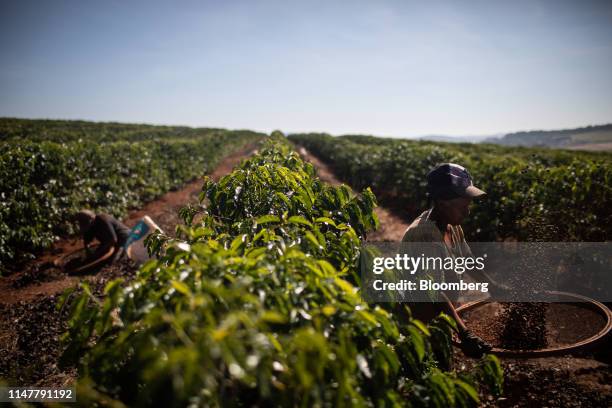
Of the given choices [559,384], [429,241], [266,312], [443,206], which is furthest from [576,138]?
[266,312]

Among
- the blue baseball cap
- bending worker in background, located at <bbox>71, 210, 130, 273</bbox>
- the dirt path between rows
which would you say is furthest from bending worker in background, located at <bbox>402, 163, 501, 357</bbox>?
bending worker in background, located at <bbox>71, 210, 130, 273</bbox>

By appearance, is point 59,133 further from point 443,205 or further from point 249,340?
point 249,340

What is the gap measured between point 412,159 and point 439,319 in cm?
1150

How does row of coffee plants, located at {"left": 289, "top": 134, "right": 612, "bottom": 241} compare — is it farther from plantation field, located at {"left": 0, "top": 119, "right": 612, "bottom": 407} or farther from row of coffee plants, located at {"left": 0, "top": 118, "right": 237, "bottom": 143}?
row of coffee plants, located at {"left": 0, "top": 118, "right": 237, "bottom": 143}

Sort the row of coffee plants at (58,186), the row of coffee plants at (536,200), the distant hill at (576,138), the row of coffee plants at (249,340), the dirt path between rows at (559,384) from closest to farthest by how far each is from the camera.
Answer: the row of coffee plants at (249,340), the dirt path between rows at (559,384), the row of coffee plants at (536,200), the row of coffee plants at (58,186), the distant hill at (576,138)

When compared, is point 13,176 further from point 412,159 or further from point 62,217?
point 412,159

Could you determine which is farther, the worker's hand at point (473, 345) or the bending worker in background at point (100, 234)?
the bending worker in background at point (100, 234)

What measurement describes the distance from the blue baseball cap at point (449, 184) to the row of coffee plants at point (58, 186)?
334 inches

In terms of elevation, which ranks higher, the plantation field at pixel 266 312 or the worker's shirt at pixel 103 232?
the plantation field at pixel 266 312

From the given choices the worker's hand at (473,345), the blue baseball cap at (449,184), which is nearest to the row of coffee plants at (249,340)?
the worker's hand at (473,345)

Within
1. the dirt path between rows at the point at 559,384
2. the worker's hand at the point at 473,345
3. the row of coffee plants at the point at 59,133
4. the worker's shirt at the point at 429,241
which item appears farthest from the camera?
the row of coffee plants at the point at 59,133

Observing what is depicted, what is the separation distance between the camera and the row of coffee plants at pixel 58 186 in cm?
748

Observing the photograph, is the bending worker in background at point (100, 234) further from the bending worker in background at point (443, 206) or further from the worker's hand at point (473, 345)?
the worker's hand at point (473, 345)

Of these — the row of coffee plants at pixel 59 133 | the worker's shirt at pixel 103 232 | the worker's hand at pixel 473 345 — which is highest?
the row of coffee plants at pixel 59 133
